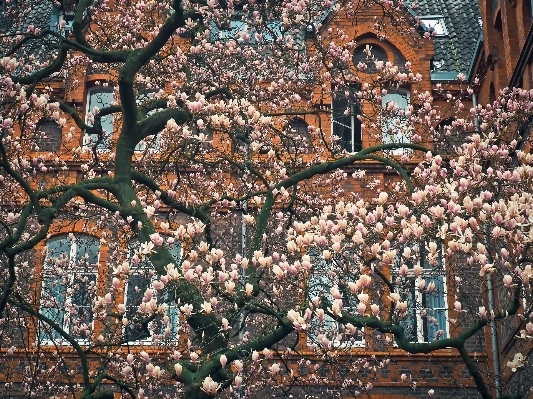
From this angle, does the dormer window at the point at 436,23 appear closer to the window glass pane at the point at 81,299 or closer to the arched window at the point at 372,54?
the arched window at the point at 372,54

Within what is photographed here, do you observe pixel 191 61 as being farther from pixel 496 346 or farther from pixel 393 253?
pixel 496 346

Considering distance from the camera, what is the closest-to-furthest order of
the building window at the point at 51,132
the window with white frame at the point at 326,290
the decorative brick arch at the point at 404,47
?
1. the window with white frame at the point at 326,290
2. the building window at the point at 51,132
3. the decorative brick arch at the point at 404,47

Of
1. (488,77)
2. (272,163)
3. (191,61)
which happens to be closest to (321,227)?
(272,163)

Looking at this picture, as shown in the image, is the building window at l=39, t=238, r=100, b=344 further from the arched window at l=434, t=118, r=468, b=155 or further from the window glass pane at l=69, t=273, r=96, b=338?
the arched window at l=434, t=118, r=468, b=155

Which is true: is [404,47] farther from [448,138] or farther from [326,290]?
Answer: [326,290]

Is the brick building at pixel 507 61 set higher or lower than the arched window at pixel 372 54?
lower

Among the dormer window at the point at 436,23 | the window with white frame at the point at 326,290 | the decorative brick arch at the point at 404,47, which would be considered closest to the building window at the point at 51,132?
the decorative brick arch at the point at 404,47

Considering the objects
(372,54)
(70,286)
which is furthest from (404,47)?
(70,286)

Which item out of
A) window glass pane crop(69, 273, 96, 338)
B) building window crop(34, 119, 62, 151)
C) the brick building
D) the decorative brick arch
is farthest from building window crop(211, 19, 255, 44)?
window glass pane crop(69, 273, 96, 338)
